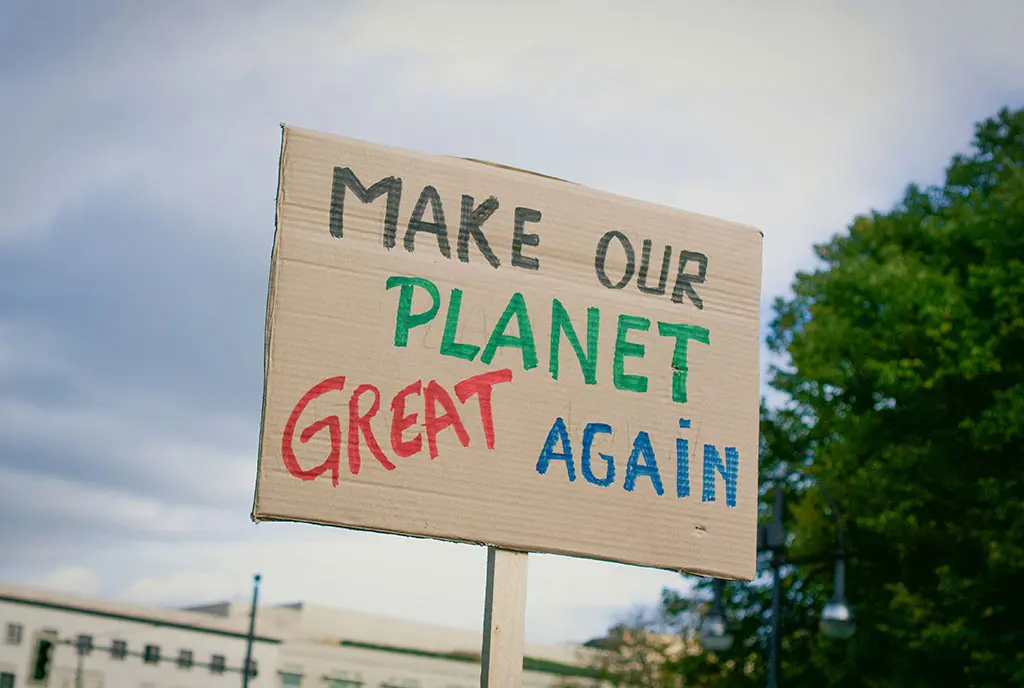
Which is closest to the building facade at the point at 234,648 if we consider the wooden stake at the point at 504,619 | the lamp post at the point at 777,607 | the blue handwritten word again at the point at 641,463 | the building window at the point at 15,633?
the building window at the point at 15,633

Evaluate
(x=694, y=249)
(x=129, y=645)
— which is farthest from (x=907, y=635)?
(x=129, y=645)

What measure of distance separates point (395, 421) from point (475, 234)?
2.00 ft

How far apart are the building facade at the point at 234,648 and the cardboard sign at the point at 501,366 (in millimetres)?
64559

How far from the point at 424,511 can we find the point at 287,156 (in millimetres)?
1060

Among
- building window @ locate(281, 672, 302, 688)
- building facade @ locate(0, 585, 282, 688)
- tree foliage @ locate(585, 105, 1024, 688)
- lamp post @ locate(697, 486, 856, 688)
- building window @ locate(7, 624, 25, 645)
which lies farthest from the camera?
building window @ locate(281, 672, 302, 688)

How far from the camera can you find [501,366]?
367 cm

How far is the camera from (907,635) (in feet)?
67.7

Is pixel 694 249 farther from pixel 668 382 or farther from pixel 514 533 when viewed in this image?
pixel 514 533

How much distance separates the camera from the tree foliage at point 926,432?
1961 centimetres

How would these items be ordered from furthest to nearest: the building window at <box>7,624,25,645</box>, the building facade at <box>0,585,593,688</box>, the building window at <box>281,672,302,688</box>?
the building window at <box>281,672,302,688</box> → the building facade at <box>0,585,593,688</box> → the building window at <box>7,624,25,645</box>

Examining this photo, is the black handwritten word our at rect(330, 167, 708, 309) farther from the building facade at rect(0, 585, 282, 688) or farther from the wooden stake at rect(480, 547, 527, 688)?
the building facade at rect(0, 585, 282, 688)

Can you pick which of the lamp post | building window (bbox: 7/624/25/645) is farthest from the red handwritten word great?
building window (bbox: 7/624/25/645)

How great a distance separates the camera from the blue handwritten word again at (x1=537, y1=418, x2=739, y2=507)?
145 inches

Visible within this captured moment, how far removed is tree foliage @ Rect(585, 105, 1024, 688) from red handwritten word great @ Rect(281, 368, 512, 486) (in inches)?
590
